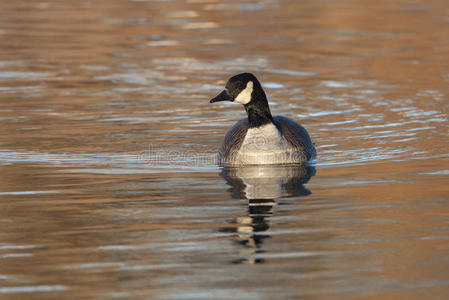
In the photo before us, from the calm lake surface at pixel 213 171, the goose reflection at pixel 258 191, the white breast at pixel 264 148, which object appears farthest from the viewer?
the white breast at pixel 264 148

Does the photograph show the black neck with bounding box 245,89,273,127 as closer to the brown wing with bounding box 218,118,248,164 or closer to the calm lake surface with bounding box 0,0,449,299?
the brown wing with bounding box 218,118,248,164

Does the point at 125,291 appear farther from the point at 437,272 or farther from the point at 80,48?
the point at 80,48

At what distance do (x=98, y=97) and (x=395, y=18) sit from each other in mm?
14529

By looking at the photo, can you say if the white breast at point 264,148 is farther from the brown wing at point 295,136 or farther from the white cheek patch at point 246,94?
the white cheek patch at point 246,94

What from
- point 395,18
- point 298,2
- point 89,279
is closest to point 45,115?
point 89,279

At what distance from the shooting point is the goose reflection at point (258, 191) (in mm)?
8672

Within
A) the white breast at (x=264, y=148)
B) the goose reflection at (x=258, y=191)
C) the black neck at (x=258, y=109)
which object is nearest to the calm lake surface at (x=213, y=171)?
the goose reflection at (x=258, y=191)

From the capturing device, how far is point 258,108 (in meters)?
12.5

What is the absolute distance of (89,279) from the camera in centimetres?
765

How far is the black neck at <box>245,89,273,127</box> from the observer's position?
41.0 ft

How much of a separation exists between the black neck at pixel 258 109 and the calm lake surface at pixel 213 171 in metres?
0.68

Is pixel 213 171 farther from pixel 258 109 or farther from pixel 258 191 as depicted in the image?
pixel 258 191

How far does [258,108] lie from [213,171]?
102 centimetres

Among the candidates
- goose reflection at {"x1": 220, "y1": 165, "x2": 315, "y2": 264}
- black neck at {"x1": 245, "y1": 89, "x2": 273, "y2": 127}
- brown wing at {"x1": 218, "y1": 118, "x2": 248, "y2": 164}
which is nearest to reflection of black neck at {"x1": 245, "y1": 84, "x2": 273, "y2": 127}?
black neck at {"x1": 245, "y1": 89, "x2": 273, "y2": 127}
